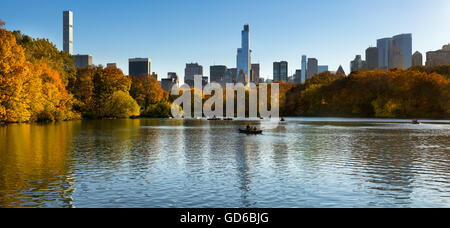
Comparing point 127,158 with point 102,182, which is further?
point 127,158

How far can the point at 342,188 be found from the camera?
2253cm

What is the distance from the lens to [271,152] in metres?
40.9

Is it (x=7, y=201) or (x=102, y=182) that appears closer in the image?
(x=7, y=201)

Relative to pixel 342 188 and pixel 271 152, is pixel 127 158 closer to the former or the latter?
pixel 271 152

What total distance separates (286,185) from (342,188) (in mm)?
3118

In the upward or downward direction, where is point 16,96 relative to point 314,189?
upward

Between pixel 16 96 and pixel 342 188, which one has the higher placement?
pixel 16 96
